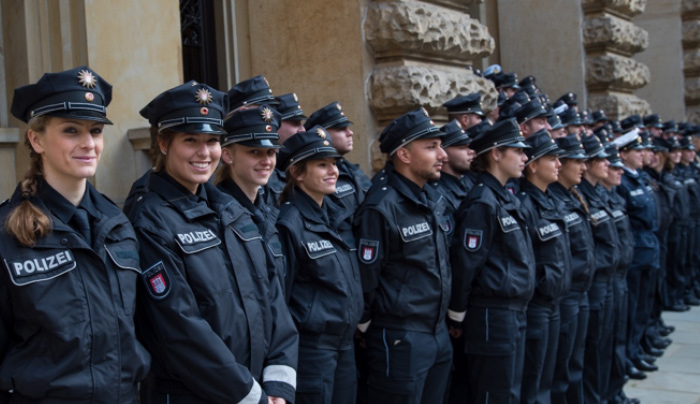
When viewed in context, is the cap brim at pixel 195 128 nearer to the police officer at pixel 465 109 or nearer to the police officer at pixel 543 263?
the police officer at pixel 543 263

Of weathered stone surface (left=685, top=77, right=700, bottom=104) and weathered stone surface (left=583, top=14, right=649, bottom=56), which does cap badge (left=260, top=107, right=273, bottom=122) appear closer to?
weathered stone surface (left=583, top=14, right=649, bottom=56)

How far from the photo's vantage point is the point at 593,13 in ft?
36.5

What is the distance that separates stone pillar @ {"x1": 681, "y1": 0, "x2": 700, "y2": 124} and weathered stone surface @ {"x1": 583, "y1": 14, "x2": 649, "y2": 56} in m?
3.90

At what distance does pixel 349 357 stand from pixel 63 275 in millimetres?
2074

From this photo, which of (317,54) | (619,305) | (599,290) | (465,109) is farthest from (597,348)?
(317,54)

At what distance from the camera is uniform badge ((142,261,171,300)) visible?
311cm

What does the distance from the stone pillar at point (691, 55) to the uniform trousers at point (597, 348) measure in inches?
357

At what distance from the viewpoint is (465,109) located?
6664mm

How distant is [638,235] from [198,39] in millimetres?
4937

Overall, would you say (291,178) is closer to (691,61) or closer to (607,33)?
(607,33)

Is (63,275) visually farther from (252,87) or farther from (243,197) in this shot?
(252,87)

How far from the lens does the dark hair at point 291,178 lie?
4594 mm

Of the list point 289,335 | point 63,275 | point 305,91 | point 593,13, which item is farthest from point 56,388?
point 593,13

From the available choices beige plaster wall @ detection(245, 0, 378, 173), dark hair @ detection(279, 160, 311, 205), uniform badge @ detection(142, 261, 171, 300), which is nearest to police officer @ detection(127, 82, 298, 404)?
uniform badge @ detection(142, 261, 171, 300)
